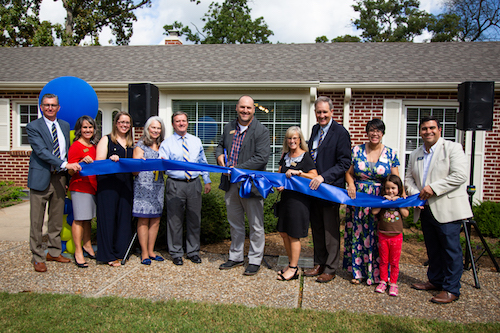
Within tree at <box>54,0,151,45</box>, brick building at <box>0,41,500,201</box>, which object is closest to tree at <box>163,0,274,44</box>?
tree at <box>54,0,151,45</box>

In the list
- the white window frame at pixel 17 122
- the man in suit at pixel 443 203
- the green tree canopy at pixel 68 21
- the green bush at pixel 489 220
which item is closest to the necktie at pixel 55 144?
the man in suit at pixel 443 203

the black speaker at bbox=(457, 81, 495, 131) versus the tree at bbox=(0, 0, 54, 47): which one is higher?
the tree at bbox=(0, 0, 54, 47)

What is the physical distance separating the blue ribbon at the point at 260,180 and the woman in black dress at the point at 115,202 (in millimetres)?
134

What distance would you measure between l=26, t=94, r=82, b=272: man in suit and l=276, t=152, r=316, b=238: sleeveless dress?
251cm

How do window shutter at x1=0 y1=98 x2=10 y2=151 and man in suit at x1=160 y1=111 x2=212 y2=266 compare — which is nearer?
man in suit at x1=160 y1=111 x2=212 y2=266

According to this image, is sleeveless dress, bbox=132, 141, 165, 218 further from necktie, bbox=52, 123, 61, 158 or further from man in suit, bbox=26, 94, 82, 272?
necktie, bbox=52, 123, 61, 158

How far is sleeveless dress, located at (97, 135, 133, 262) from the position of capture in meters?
4.53

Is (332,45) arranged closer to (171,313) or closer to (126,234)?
(126,234)

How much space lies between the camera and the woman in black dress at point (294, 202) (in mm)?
4070

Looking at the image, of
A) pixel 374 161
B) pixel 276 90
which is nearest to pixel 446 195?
pixel 374 161

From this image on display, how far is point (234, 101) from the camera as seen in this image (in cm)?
947

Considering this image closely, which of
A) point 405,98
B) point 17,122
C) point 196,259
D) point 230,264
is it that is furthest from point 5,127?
point 405,98

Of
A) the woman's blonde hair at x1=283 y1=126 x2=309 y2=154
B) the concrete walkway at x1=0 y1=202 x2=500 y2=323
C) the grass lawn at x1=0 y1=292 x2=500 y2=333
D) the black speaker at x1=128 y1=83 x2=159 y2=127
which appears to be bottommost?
the concrete walkway at x1=0 y1=202 x2=500 y2=323

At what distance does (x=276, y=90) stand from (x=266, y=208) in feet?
12.5
